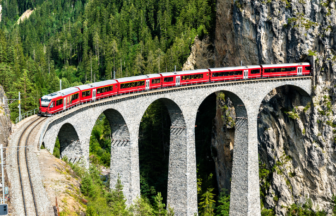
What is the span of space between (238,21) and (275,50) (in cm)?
871

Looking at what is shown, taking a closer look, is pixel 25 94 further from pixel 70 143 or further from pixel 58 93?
pixel 70 143

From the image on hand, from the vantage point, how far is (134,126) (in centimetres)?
5097

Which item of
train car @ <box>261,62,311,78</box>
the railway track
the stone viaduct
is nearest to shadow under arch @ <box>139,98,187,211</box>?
the stone viaduct

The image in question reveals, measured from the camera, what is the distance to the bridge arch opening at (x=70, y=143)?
4538 cm

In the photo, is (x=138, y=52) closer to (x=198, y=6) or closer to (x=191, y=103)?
(x=198, y=6)

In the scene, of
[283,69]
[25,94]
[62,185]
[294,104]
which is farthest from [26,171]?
[25,94]

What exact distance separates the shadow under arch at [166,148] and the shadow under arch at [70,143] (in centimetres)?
1408

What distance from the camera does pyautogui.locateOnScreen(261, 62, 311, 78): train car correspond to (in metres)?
60.2

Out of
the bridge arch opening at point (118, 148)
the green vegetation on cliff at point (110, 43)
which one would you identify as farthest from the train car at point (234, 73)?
the green vegetation on cliff at point (110, 43)

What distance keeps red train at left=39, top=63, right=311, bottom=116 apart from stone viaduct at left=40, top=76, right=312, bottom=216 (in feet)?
3.60

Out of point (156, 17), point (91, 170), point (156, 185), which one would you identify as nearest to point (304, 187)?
point (156, 185)

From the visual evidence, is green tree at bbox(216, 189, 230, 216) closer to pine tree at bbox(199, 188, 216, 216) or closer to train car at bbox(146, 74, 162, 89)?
pine tree at bbox(199, 188, 216, 216)

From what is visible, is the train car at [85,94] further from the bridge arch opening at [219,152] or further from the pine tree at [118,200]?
the bridge arch opening at [219,152]

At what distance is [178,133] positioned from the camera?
56219mm
